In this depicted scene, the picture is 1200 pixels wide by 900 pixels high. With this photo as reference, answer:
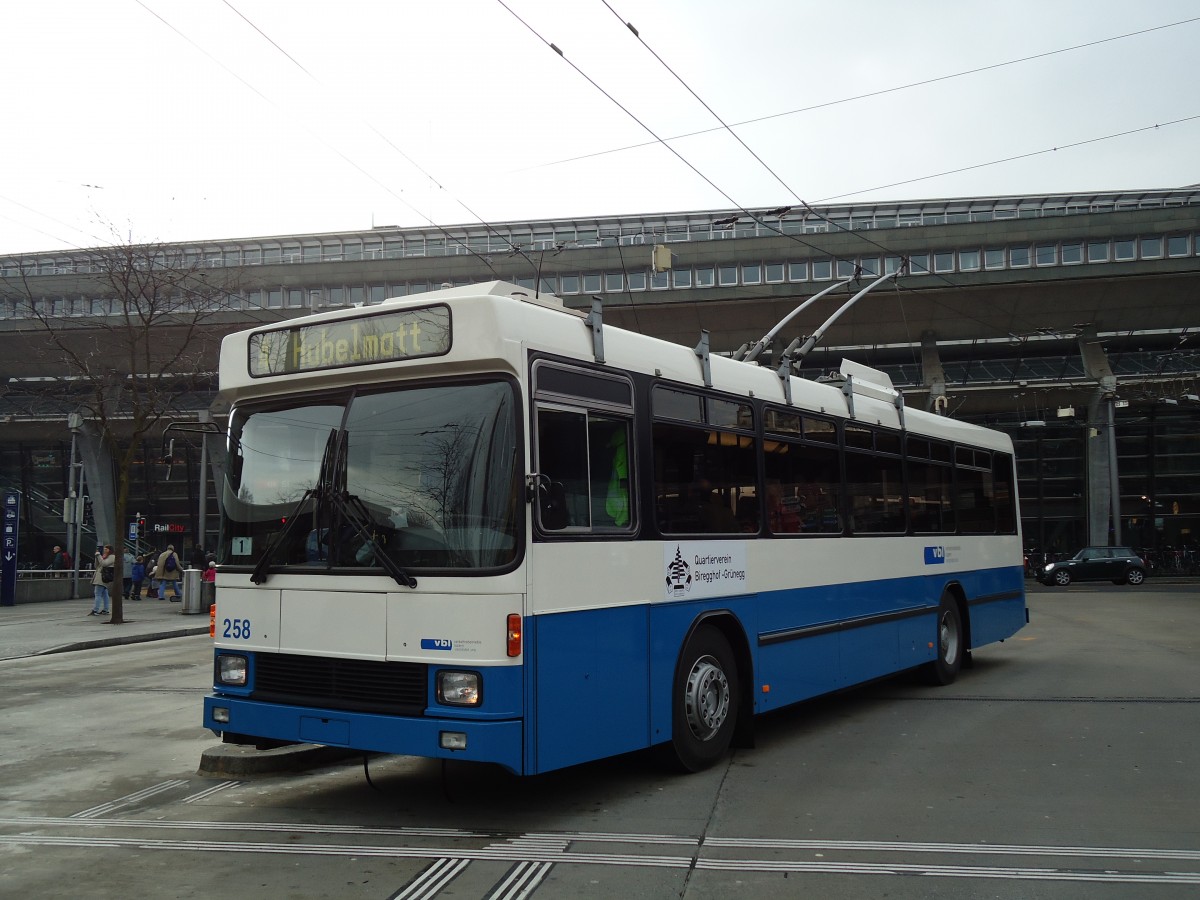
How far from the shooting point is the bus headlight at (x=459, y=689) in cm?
598

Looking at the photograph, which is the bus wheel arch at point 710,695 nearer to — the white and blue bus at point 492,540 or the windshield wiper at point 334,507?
the white and blue bus at point 492,540

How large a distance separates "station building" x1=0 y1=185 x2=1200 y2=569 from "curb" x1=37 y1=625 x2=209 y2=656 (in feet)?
46.2

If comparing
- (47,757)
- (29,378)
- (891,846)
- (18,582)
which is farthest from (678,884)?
(29,378)

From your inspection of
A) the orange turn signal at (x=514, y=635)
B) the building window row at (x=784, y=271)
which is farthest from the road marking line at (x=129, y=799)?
the building window row at (x=784, y=271)

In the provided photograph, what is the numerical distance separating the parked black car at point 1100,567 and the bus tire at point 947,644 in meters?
27.1

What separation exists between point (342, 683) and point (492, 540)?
132 centimetres

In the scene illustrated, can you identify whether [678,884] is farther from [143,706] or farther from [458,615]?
[143,706]

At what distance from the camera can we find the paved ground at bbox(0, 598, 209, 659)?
18.8m

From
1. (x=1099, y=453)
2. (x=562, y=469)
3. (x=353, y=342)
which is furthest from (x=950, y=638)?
(x=1099, y=453)

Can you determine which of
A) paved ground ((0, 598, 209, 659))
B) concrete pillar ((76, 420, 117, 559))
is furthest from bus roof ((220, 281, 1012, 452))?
concrete pillar ((76, 420, 117, 559))

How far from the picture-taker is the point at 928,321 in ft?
136

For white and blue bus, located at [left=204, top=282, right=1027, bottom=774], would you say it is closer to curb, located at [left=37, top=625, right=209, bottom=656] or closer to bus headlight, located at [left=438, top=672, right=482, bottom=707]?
bus headlight, located at [left=438, top=672, right=482, bottom=707]

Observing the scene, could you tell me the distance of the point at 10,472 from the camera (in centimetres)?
4959

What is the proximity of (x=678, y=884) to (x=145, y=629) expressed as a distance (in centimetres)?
1925
